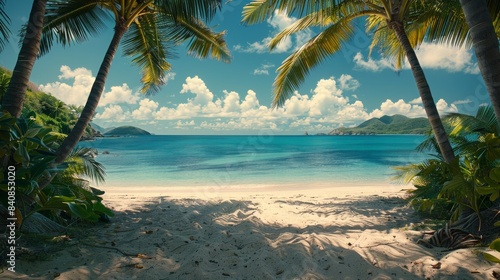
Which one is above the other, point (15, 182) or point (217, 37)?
point (217, 37)

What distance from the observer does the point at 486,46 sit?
2258mm

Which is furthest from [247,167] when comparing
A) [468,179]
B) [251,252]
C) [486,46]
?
[486,46]

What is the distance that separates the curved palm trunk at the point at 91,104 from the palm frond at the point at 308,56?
3.53 meters

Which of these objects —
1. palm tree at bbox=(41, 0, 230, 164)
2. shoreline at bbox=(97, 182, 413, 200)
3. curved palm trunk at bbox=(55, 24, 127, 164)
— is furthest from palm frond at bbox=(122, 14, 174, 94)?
shoreline at bbox=(97, 182, 413, 200)

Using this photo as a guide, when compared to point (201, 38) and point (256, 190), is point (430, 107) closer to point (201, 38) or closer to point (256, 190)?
point (201, 38)

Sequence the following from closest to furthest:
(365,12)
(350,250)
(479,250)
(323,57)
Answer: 1. (479,250)
2. (350,250)
3. (365,12)
4. (323,57)

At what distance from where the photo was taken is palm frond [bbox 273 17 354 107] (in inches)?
250

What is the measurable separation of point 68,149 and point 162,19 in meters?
3.63

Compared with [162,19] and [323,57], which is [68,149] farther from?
[323,57]

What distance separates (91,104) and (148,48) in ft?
10.7

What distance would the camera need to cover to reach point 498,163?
4.27m

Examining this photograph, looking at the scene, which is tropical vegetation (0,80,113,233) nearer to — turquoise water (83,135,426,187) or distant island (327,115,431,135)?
turquoise water (83,135,426,187)

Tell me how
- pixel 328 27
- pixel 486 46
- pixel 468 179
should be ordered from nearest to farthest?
pixel 486 46 → pixel 468 179 → pixel 328 27

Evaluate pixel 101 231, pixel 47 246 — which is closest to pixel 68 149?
pixel 101 231
